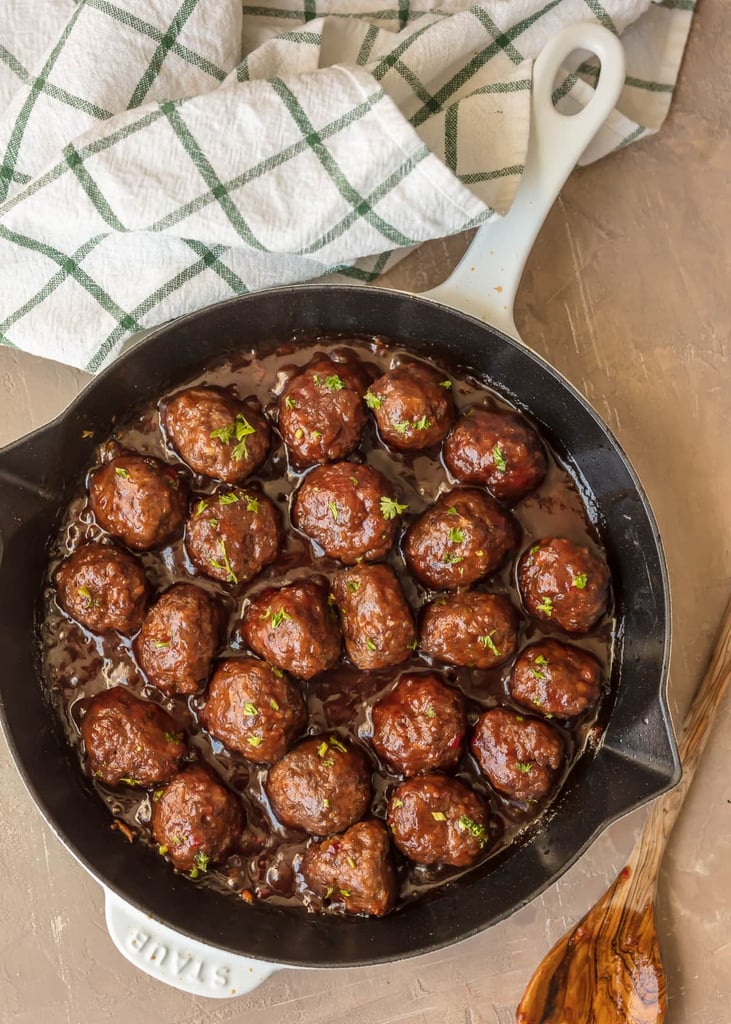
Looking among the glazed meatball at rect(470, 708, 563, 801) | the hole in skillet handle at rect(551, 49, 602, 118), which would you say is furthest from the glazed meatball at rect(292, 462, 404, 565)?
the hole in skillet handle at rect(551, 49, 602, 118)

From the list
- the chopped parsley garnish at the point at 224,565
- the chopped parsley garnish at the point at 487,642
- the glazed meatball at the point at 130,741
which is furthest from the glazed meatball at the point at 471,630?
the glazed meatball at the point at 130,741

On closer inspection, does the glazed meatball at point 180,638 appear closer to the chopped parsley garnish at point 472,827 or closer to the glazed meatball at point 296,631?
the glazed meatball at point 296,631

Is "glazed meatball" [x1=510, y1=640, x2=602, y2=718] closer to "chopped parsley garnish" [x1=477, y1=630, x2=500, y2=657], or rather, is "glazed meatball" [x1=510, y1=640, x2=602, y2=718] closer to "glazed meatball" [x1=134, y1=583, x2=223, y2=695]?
"chopped parsley garnish" [x1=477, y1=630, x2=500, y2=657]

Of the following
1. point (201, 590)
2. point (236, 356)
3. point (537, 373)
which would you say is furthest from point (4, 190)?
point (537, 373)

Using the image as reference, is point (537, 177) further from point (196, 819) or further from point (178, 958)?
point (178, 958)

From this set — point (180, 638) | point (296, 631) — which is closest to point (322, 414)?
point (296, 631)

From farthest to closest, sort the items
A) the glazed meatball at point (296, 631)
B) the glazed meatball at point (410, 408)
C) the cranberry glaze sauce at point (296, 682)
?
the cranberry glaze sauce at point (296, 682) < the glazed meatball at point (410, 408) < the glazed meatball at point (296, 631)
